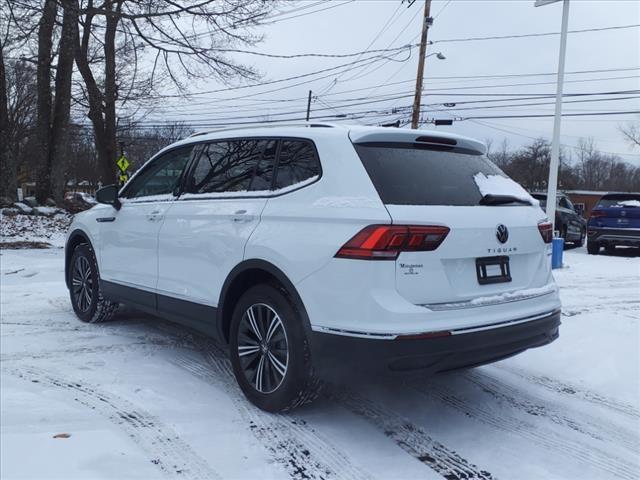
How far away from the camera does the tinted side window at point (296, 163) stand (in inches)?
134

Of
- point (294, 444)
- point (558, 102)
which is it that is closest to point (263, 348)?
point (294, 444)

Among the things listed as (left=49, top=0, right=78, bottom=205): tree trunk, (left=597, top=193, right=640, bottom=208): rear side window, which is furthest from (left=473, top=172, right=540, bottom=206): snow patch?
(left=49, top=0, right=78, bottom=205): tree trunk

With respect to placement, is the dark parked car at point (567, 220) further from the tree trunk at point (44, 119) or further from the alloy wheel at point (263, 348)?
the tree trunk at point (44, 119)

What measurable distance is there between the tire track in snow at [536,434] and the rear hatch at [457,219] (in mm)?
879

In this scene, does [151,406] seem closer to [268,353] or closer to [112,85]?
[268,353]

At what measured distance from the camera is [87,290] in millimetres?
5695

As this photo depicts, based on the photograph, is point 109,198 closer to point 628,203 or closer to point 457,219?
point 457,219

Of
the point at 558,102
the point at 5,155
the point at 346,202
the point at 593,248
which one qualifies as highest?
the point at 558,102

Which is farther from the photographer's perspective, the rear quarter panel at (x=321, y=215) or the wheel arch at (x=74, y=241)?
the wheel arch at (x=74, y=241)

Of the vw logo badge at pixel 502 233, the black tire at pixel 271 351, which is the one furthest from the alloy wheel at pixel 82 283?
the vw logo badge at pixel 502 233

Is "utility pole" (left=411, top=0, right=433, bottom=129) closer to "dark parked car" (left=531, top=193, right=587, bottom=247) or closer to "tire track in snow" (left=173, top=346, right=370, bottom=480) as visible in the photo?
"dark parked car" (left=531, top=193, right=587, bottom=247)

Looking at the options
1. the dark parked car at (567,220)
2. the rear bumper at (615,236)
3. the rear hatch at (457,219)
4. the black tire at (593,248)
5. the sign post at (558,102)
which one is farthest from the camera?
the dark parked car at (567,220)

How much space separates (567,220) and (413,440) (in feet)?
45.5

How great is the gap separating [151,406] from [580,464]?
103 inches
